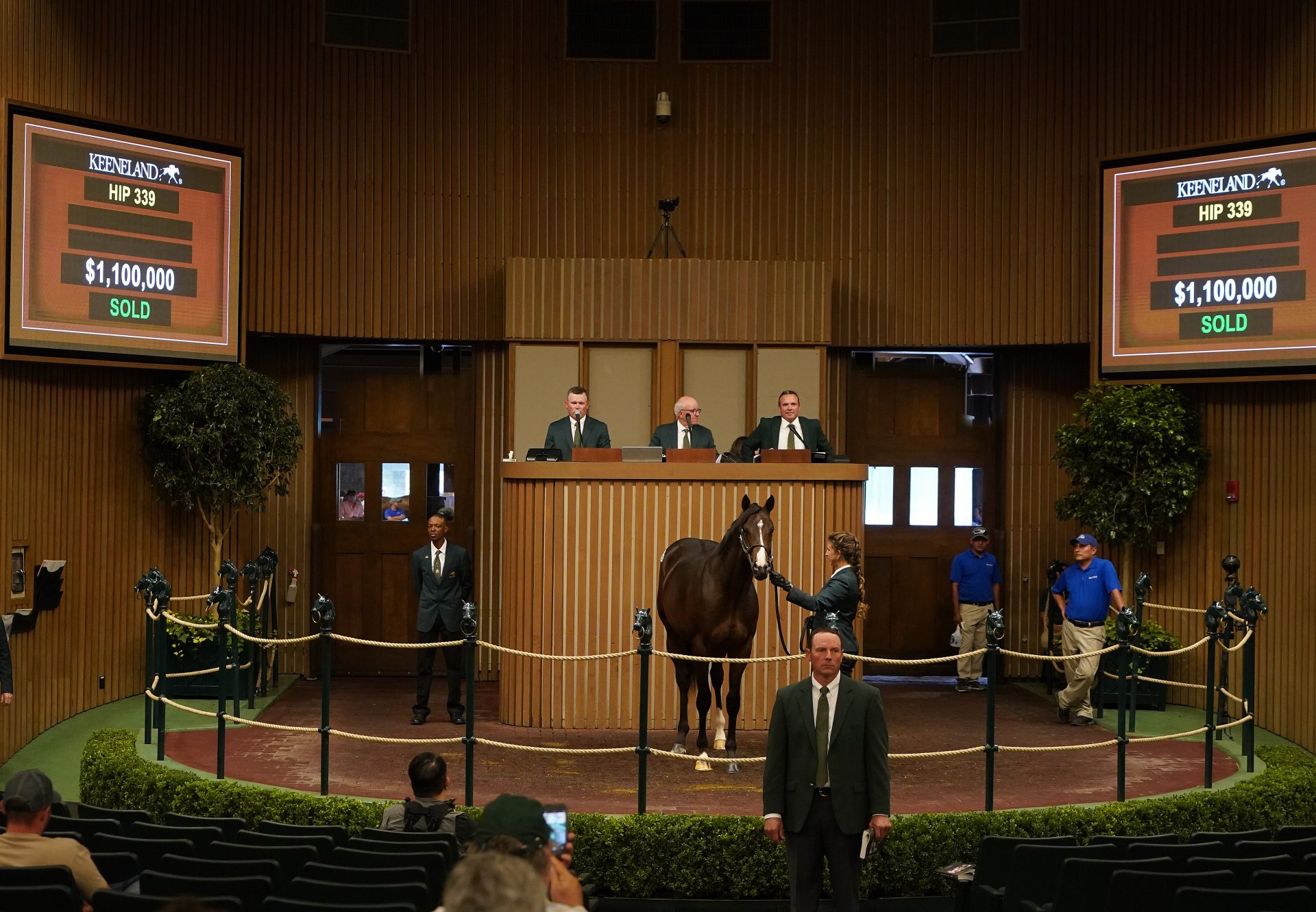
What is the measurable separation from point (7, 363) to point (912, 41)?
8691mm

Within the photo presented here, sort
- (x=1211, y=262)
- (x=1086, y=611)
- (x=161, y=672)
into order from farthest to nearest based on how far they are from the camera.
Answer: (x=1211, y=262) → (x=1086, y=611) → (x=161, y=672)

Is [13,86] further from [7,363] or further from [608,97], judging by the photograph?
[608,97]

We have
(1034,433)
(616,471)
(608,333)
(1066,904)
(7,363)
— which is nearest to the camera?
(1066,904)

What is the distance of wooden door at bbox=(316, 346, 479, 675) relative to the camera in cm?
1377

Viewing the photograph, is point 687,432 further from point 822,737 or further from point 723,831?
point 822,737

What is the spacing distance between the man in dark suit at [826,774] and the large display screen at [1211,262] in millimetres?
7045

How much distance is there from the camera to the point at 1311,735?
11.0 metres

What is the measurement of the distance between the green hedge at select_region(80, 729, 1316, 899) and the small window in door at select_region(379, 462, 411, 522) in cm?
572

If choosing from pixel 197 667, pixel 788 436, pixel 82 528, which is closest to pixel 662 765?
pixel 788 436

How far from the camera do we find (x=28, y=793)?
4.80m

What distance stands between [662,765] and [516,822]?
16.6 ft

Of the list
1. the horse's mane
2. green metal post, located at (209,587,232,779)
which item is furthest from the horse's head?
green metal post, located at (209,587,232,779)

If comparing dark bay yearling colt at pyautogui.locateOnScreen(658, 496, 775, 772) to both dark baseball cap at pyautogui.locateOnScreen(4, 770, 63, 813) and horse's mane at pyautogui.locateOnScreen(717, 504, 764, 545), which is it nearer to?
horse's mane at pyautogui.locateOnScreen(717, 504, 764, 545)

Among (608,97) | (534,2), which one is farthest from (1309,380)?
(534,2)
